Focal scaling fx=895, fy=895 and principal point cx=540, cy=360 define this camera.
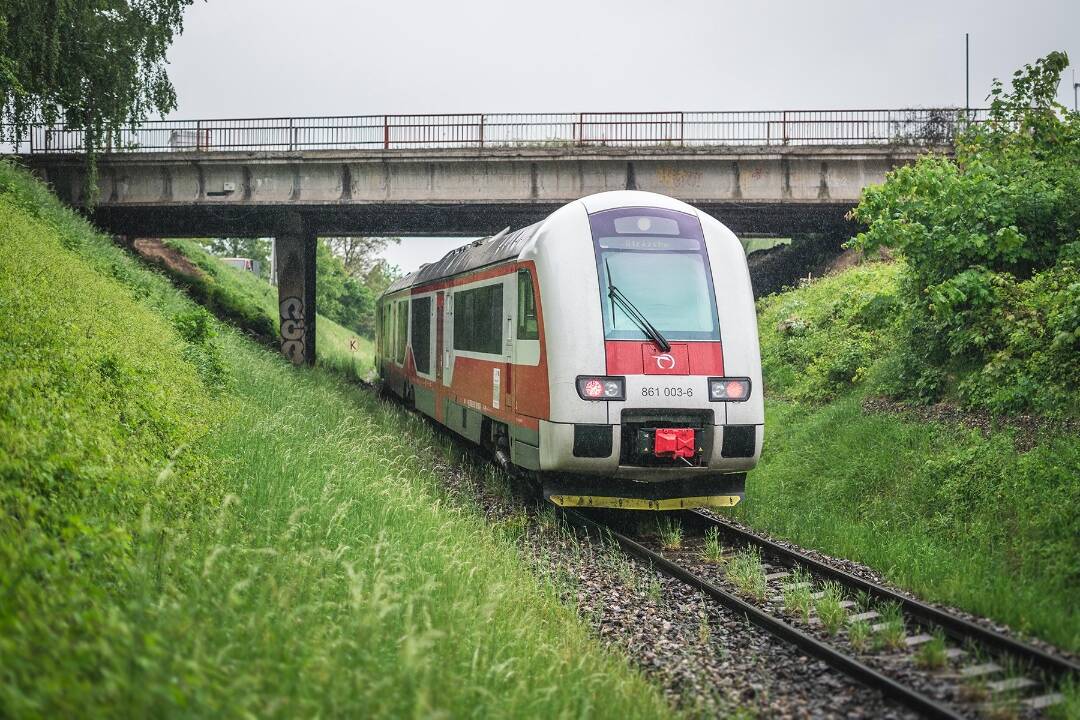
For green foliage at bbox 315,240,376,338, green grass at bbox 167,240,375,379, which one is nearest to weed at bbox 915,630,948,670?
green grass at bbox 167,240,375,379

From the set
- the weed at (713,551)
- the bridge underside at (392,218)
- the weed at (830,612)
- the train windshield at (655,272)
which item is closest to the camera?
the weed at (830,612)

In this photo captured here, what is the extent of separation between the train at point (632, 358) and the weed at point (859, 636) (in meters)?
2.78

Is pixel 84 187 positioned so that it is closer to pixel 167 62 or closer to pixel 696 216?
pixel 167 62

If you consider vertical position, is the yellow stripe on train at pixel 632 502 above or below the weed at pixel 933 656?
above

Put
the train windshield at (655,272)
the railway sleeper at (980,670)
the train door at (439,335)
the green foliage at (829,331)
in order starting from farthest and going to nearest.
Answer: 1. the green foliage at (829,331)
2. the train door at (439,335)
3. the train windshield at (655,272)
4. the railway sleeper at (980,670)

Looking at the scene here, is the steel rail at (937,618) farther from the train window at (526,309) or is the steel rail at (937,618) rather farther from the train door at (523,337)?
the train window at (526,309)

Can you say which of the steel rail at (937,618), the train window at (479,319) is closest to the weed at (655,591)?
the steel rail at (937,618)

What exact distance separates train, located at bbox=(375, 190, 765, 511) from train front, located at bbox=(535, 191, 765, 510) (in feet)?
0.04

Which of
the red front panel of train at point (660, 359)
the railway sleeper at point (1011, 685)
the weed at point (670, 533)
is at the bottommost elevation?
the weed at point (670, 533)

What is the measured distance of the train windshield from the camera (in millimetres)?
8758

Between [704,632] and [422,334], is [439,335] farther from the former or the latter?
[704,632]

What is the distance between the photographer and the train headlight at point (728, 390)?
8672 mm

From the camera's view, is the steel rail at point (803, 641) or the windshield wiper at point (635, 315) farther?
the windshield wiper at point (635, 315)

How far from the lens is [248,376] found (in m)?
14.5
